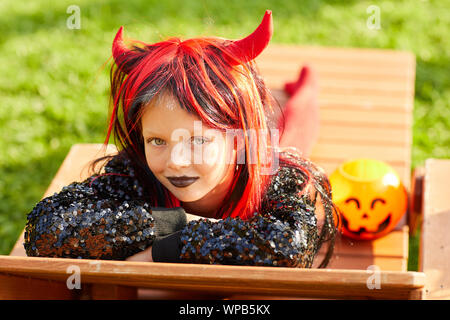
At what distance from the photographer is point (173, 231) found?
196 centimetres

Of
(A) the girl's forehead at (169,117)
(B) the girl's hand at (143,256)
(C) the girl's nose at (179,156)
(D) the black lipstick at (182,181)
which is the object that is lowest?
(B) the girl's hand at (143,256)

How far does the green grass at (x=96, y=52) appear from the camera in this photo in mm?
4148

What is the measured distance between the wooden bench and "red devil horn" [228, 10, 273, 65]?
672 millimetres

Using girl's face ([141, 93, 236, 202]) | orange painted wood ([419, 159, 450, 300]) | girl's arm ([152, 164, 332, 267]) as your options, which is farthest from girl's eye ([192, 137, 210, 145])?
orange painted wood ([419, 159, 450, 300])

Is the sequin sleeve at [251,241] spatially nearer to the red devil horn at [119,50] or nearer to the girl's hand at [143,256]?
the girl's hand at [143,256]

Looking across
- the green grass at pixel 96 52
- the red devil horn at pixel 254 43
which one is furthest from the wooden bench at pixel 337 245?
the red devil horn at pixel 254 43

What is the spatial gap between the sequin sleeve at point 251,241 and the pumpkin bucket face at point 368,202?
750 millimetres

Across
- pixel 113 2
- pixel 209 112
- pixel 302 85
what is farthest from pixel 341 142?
pixel 113 2
